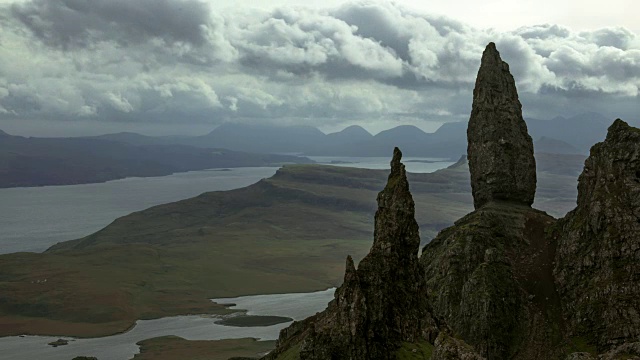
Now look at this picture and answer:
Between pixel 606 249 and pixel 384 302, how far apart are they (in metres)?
69.3

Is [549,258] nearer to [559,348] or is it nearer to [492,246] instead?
[492,246]

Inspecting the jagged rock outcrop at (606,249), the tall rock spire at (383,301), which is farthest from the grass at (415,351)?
the jagged rock outcrop at (606,249)

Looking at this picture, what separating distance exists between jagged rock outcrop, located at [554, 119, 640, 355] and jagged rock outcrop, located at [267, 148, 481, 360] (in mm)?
48276

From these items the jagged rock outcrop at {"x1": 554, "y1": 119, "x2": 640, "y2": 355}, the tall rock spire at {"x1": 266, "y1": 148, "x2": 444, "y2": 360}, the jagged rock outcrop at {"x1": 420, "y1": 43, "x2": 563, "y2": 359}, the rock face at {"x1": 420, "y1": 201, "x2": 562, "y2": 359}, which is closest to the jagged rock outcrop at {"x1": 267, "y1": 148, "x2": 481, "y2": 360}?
the tall rock spire at {"x1": 266, "y1": 148, "x2": 444, "y2": 360}

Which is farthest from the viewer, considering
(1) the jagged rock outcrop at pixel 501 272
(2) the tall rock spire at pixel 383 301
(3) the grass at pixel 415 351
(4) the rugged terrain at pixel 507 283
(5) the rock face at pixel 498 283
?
(1) the jagged rock outcrop at pixel 501 272

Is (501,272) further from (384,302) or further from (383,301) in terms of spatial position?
(383,301)

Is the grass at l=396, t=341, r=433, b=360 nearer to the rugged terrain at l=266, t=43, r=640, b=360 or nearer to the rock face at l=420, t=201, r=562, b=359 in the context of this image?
the rugged terrain at l=266, t=43, r=640, b=360

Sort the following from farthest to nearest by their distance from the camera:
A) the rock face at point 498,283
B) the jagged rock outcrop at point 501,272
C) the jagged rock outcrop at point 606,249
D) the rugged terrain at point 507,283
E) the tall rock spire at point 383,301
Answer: the jagged rock outcrop at point 501,272 < the rock face at point 498,283 < the jagged rock outcrop at point 606,249 < the rugged terrain at point 507,283 < the tall rock spire at point 383,301

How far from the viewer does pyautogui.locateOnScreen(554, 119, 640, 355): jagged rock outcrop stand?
A: 140 m

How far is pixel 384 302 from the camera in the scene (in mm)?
106062

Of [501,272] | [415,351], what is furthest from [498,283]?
[415,351]

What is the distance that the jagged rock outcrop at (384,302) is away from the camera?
10019 centimetres

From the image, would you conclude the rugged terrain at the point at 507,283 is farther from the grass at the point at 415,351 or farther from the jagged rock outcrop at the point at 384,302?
the grass at the point at 415,351

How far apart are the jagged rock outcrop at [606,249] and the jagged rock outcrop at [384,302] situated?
158 feet
